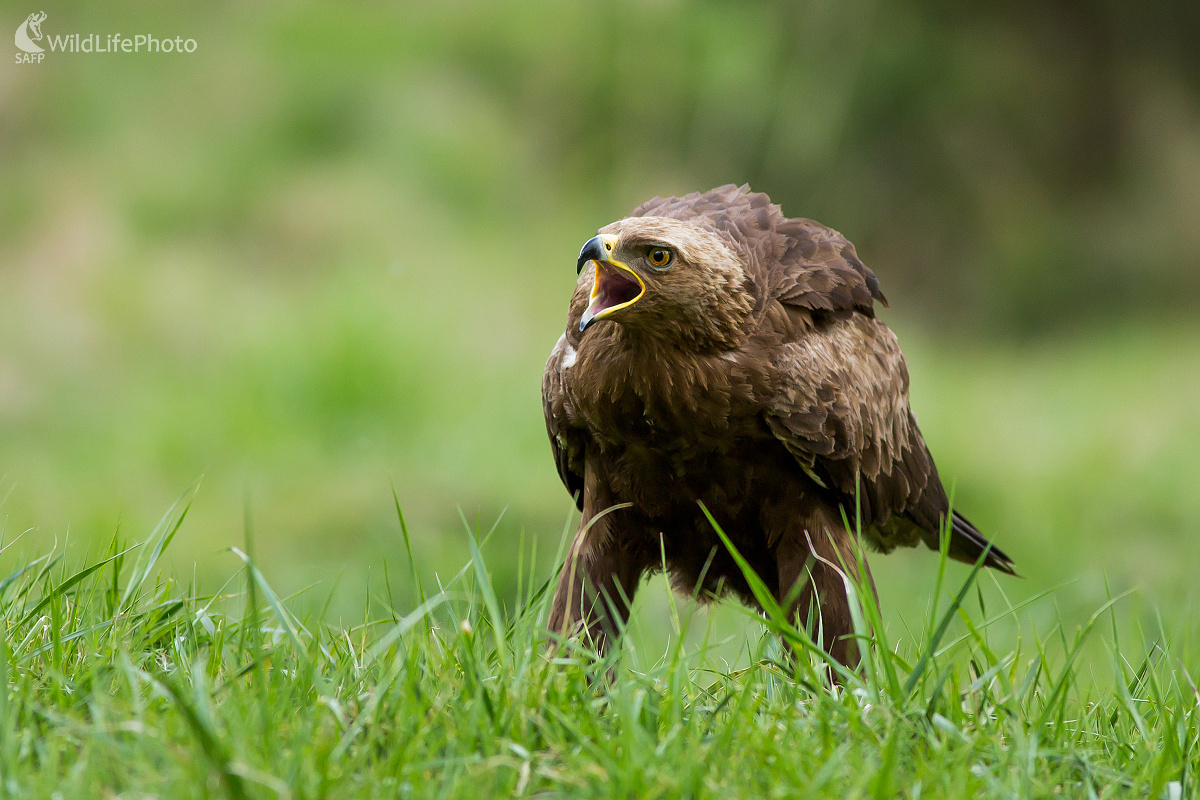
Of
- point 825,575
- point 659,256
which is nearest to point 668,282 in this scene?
point 659,256

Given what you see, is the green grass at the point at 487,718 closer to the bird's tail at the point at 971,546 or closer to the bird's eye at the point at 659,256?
the bird's eye at the point at 659,256

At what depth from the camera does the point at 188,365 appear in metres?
10.0

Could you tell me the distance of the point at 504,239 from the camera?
438 inches

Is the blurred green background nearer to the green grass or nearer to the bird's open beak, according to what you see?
the bird's open beak

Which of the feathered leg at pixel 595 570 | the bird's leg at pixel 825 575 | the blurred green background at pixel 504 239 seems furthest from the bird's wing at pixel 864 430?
the blurred green background at pixel 504 239

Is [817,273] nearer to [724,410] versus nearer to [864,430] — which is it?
[864,430]

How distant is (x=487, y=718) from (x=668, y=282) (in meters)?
1.27

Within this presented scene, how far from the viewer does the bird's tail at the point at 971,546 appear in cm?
435

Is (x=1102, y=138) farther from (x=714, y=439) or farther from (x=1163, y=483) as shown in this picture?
(x=714, y=439)

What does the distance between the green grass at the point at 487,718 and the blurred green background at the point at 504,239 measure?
505 cm

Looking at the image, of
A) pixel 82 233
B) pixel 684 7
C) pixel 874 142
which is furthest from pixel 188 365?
pixel 874 142

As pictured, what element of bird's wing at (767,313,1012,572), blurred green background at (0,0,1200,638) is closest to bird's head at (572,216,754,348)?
bird's wing at (767,313,1012,572)

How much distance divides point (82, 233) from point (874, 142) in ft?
23.8

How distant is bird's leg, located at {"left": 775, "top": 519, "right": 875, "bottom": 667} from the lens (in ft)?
11.9
